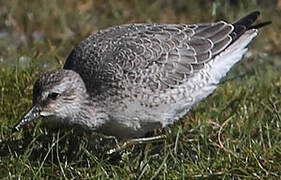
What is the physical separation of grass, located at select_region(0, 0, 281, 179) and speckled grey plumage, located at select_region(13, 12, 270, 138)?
22 cm

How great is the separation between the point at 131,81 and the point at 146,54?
13.2 inches

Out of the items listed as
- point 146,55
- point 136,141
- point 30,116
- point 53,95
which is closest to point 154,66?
point 146,55

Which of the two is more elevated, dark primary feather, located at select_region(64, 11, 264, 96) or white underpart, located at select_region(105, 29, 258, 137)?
dark primary feather, located at select_region(64, 11, 264, 96)

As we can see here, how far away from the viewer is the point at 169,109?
641 centimetres

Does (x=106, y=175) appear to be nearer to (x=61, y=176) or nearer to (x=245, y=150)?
(x=61, y=176)

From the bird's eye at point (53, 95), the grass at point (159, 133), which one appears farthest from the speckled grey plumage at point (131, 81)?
the grass at point (159, 133)

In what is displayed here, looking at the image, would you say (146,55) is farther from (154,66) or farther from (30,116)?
(30,116)

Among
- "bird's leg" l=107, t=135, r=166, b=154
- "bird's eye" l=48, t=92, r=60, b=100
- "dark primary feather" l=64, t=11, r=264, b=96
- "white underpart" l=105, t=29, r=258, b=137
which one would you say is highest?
"dark primary feather" l=64, t=11, r=264, b=96

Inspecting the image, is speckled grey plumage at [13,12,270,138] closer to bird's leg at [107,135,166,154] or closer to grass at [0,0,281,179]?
bird's leg at [107,135,166,154]

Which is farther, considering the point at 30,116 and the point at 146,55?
the point at 146,55

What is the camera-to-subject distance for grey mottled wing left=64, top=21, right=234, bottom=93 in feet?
20.7

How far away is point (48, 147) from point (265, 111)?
80.8 inches

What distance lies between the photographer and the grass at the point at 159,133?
5.87 meters

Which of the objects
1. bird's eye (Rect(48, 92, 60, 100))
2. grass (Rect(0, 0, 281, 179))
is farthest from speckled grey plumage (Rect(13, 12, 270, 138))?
grass (Rect(0, 0, 281, 179))
